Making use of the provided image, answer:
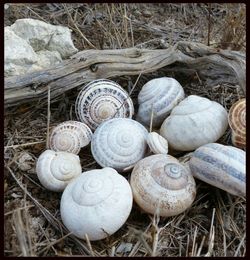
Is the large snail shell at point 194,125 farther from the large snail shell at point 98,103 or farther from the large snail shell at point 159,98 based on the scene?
the large snail shell at point 98,103

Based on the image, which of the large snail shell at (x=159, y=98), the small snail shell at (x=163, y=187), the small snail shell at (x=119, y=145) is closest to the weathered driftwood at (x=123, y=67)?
the large snail shell at (x=159, y=98)

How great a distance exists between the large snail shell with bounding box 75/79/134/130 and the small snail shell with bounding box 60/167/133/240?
2.45 ft

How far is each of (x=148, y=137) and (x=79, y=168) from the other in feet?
1.73

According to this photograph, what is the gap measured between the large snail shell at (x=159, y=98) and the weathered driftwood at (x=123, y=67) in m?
0.24

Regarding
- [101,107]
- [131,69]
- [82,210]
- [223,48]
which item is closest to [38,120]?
[101,107]

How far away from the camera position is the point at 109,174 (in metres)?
3.09

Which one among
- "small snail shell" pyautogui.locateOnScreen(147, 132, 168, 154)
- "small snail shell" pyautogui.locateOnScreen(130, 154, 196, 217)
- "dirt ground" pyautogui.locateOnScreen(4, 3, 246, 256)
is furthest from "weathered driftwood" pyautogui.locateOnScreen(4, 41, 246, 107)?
"small snail shell" pyautogui.locateOnScreen(130, 154, 196, 217)

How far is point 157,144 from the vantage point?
3.33m

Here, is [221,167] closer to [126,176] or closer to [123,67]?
[126,176]

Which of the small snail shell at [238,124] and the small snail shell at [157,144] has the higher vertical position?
the small snail shell at [238,124]

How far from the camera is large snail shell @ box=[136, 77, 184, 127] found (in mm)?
3684

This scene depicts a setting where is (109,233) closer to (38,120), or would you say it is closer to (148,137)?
(148,137)

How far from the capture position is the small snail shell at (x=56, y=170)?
3.22 meters

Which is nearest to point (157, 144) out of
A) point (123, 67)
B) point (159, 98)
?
point (159, 98)
